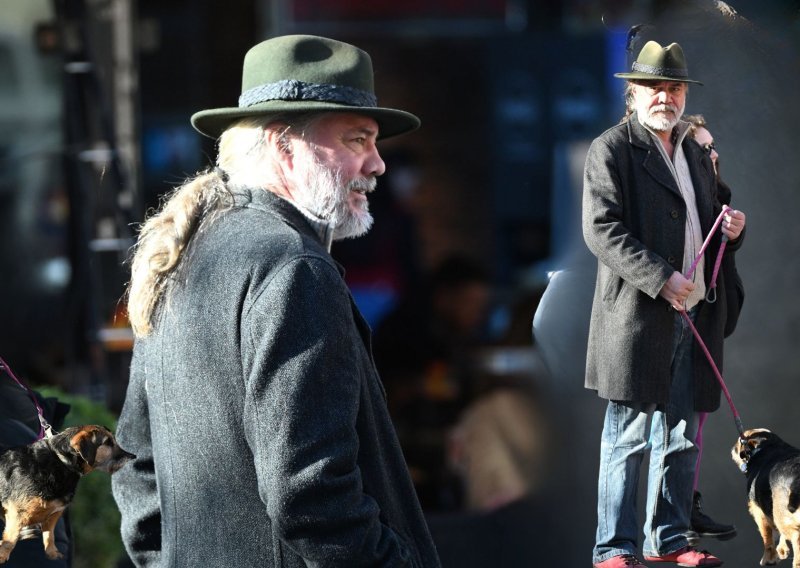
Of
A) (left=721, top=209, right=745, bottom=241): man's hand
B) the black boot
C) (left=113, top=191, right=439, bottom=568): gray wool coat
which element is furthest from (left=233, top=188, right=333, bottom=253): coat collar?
the black boot

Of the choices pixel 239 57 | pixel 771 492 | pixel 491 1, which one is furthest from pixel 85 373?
pixel 771 492

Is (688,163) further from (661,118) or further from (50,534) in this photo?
(50,534)

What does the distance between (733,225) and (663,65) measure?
374 mm

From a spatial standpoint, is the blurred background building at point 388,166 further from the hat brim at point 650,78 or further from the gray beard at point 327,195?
the gray beard at point 327,195

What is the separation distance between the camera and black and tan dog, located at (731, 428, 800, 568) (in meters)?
2.40

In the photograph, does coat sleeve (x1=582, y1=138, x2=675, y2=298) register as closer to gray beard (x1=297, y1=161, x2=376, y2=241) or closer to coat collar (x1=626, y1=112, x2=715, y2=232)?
coat collar (x1=626, y1=112, x2=715, y2=232)

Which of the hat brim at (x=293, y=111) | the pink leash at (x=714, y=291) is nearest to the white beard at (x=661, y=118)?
the pink leash at (x=714, y=291)

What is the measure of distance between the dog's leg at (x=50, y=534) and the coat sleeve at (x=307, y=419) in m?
0.57

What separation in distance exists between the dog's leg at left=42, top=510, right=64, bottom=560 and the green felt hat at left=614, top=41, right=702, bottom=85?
5.20ft

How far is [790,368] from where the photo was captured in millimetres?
2748

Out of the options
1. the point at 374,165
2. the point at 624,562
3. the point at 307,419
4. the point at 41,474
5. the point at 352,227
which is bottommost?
the point at 624,562

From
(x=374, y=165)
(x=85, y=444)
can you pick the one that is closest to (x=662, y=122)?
(x=374, y=165)

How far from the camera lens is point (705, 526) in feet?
8.48

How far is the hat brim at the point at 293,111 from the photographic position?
2582 millimetres
